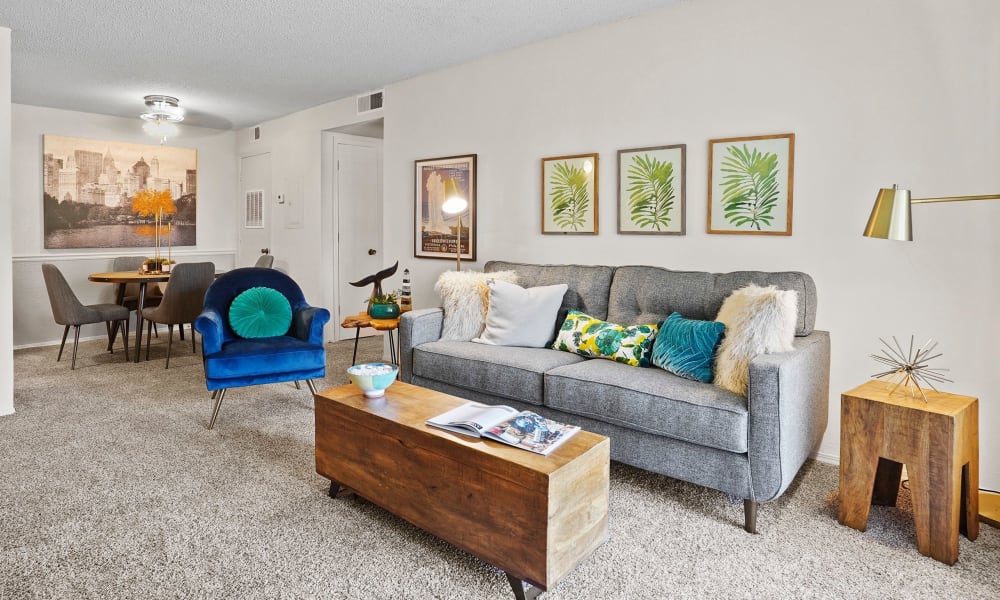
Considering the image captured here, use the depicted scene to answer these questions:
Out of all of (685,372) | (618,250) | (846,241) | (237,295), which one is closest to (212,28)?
(237,295)

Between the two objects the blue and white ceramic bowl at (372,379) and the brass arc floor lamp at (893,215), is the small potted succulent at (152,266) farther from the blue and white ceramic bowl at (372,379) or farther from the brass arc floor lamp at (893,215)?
the brass arc floor lamp at (893,215)

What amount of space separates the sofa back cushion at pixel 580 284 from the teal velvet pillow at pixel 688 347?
0.61 m

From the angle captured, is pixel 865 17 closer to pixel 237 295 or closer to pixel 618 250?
pixel 618 250

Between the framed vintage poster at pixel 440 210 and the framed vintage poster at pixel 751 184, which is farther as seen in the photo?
the framed vintage poster at pixel 440 210

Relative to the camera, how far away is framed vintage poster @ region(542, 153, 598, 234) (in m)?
3.81

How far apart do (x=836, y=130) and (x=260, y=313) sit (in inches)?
132

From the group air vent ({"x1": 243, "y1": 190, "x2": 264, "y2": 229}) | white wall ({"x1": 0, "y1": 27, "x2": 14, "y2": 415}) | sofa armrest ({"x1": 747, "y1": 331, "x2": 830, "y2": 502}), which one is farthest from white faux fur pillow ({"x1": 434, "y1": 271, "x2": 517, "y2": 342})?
air vent ({"x1": 243, "y1": 190, "x2": 264, "y2": 229})

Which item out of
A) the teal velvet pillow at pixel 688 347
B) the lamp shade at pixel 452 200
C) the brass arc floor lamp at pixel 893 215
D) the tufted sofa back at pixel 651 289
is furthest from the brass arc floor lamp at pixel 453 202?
the brass arc floor lamp at pixel 893 215

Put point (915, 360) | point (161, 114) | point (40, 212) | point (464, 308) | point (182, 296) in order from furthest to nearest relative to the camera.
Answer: point (40, 212) → point (161, 114) → point (182, 296) → point (464, 308) → point (915, 360)

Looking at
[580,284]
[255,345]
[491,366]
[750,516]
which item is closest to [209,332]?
[255,345]

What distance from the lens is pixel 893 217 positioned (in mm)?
2186

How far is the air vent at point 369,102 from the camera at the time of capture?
527 centimetres

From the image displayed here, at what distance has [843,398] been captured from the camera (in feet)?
7.52

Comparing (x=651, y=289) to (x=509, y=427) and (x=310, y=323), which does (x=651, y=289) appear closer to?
(x=509, y=427)
